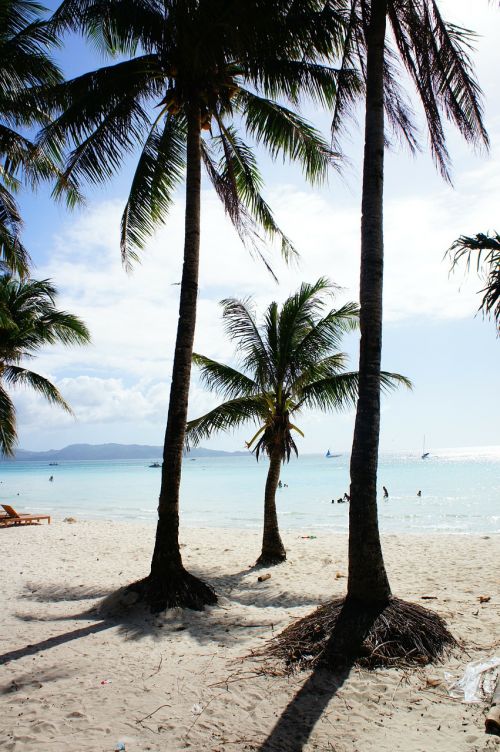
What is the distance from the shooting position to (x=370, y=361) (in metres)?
6.11

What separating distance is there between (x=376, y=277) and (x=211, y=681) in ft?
15.2

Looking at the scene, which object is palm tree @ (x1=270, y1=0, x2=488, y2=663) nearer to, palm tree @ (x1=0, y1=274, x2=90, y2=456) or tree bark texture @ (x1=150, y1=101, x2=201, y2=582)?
tree bark texture @ (x1=150, y1=101, x2=201, y2=582)

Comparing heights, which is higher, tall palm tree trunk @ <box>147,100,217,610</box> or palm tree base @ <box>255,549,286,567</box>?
tall palm tree trunk @ <box>147,100,217,610</box>

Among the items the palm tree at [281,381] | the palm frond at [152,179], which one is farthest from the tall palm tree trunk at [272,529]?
the palm frond at [152,179]

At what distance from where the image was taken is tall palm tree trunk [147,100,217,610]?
778 cm

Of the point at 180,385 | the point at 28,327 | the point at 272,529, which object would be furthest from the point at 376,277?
the point at 28,327

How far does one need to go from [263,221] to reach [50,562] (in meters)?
9.04

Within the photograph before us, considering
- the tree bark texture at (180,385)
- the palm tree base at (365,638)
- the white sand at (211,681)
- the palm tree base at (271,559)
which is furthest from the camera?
the palm tree base at (271,559)

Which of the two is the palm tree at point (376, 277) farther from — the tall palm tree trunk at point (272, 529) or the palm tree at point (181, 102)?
the tall palm tree trunk at point (272, 529)

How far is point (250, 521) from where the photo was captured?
2852 centimetres

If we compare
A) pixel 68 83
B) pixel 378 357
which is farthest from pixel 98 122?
pixel 378 357

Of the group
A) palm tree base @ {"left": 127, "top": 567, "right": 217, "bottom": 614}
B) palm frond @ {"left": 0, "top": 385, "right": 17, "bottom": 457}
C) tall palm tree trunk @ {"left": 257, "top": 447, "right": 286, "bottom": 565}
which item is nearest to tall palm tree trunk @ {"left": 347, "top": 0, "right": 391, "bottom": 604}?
palm tree base @ {"left": 127, "top": 567, "right": 217, "bottom": 614}

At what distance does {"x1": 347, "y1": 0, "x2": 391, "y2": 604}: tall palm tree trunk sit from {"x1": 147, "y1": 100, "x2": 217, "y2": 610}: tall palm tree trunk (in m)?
2.95

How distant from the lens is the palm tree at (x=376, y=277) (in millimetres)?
5578
